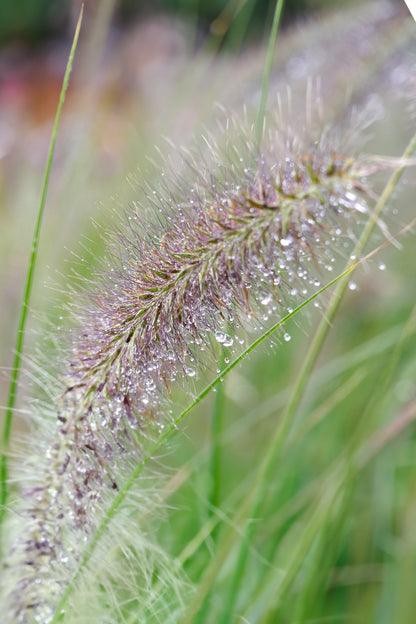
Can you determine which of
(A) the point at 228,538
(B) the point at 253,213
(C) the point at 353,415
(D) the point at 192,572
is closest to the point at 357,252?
(B) the point at 253,213

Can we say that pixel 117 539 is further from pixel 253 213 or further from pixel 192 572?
pixel 253 213

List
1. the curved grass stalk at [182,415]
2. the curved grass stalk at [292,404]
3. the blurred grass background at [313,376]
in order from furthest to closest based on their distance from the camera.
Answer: the blurred grass background at [313,376] < the curved grass stalk at [292,404] < the curved grass stalk at [182,415]

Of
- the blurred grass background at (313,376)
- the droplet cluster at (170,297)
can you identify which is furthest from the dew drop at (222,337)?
the blurred grass background at (313,376)

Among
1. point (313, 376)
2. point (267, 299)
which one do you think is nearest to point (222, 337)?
point (267, 299)

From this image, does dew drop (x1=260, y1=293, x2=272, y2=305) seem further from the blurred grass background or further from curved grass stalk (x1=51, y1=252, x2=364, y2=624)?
the blurred grass background

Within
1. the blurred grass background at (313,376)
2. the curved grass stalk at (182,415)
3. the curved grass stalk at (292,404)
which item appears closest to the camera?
the curved grass stalk at (182,415)

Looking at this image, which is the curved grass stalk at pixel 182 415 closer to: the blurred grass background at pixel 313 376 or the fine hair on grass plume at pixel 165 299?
the fine hair on grass plume at pixel 165 299
